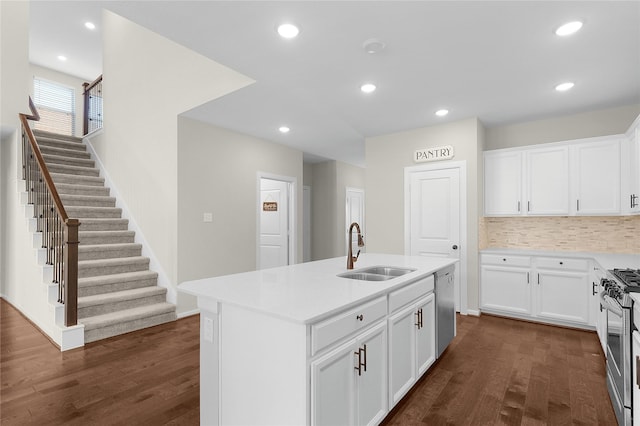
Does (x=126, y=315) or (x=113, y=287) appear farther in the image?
(x=113, y=287)

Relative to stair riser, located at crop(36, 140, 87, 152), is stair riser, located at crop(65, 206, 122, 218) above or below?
below

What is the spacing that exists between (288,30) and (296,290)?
1.84 meters

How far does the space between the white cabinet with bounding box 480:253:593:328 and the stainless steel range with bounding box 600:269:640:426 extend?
1480 mm

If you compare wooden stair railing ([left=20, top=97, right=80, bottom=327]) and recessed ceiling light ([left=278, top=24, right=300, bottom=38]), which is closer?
recessed ceiling light ([left=278, top=24, right=300, bottom=38])

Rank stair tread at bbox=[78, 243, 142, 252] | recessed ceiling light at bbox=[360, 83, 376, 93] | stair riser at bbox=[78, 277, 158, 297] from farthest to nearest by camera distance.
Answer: stair tread at bbox=[78, 243, 142, 252] < stair riser at bbox=[78, 277, 158, 297] < recessed ceiling light at bbox=[360, 83, 376, 93]

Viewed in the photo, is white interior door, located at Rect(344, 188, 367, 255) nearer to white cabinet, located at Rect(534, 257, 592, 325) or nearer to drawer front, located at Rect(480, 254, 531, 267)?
drawer front, located at Rect(480, 254, 531, 267)

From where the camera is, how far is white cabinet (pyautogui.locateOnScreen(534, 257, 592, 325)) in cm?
369

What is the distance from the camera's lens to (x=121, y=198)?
544cm

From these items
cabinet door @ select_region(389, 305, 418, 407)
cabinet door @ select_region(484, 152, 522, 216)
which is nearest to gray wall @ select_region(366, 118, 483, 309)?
cabinet door @ select_region(484, 152, 522, 216)

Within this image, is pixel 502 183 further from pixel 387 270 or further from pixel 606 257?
pixel 387 270

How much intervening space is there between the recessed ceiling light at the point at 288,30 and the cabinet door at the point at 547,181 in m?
3.46

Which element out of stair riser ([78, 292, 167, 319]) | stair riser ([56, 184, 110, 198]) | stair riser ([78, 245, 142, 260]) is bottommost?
stair riser ([78, 292, 167, 319])

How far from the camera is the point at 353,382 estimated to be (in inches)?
67.2

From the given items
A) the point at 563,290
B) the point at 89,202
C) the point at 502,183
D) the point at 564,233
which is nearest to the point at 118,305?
the point at 89,202
